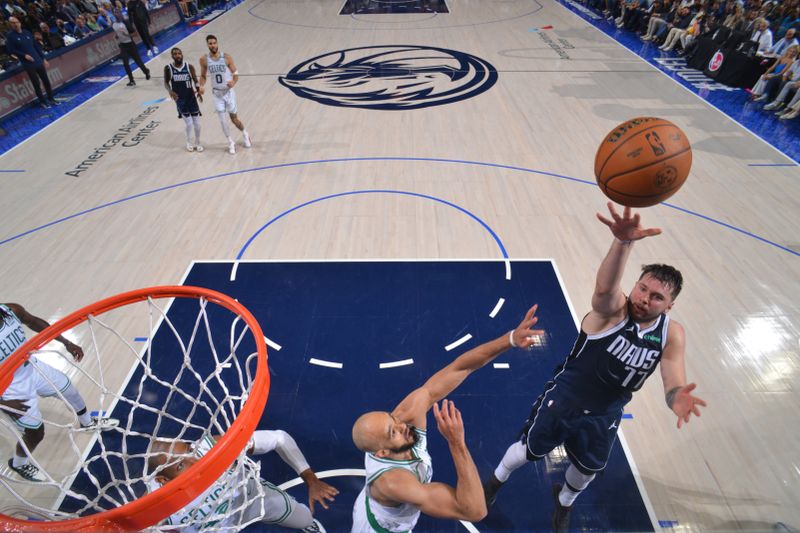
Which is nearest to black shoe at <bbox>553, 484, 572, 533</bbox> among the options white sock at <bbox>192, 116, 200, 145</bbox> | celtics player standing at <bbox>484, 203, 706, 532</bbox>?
celtics player standing at <bbox>484, 203, 706, 532</bbox>

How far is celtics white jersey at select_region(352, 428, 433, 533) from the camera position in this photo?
2189mm

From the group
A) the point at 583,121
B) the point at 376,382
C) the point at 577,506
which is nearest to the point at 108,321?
the point at 376,382

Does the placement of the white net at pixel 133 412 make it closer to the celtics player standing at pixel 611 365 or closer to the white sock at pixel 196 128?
the celtics player standing at pixel 611 365

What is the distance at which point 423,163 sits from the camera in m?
7.17

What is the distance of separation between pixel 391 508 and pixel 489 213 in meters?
4.38

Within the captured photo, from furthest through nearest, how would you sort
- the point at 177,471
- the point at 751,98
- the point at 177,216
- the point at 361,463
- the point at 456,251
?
the point at 751,98 → the point at 177,216 → the point at 456,251 → the point at 361,463 → the point at 177,471

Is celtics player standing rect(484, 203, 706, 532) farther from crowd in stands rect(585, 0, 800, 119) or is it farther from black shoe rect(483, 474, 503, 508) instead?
crowd in stands rect(585, 0, 800, 119)

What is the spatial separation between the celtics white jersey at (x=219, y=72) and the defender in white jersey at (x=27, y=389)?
4.74 m

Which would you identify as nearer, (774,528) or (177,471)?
(177,471)

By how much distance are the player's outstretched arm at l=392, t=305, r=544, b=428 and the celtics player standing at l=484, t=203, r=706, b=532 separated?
0.38m

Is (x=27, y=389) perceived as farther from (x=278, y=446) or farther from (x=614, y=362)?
(x=614, y=362)

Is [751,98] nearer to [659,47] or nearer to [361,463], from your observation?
[659,47]

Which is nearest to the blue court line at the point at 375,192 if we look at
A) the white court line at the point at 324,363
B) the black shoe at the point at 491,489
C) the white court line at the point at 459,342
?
the white court line at the point at 459,342

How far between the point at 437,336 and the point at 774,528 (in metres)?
2.66
